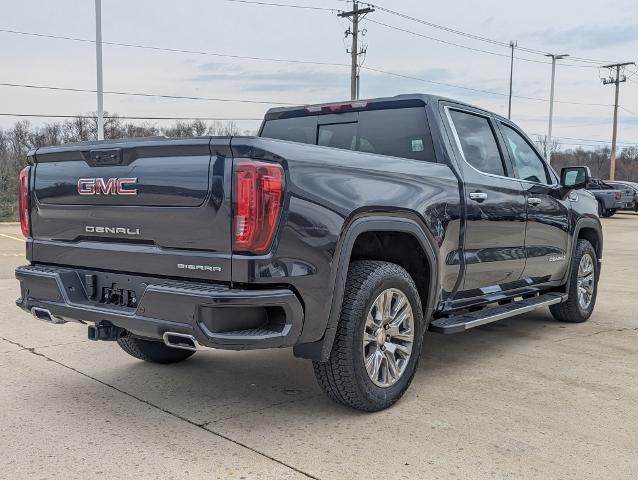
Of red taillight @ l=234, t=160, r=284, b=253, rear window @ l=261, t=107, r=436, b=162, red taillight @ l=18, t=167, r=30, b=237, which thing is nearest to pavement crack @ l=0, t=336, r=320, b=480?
red taillight @ l=234, t=160, r=284, b=253

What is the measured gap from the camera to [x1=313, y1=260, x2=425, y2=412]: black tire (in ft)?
12.4

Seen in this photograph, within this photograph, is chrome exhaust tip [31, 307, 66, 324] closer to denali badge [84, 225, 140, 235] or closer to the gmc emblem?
denali badge [84, 225, 140, 235]

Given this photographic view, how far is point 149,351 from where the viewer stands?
16.7ft

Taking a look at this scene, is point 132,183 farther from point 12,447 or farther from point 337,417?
point 337,417

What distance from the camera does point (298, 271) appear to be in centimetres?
347

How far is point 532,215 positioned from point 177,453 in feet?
12.0

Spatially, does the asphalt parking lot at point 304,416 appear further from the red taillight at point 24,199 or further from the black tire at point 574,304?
the red taillight at point 24,199

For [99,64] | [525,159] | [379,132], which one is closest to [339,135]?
[379,132]

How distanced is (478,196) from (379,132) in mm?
889

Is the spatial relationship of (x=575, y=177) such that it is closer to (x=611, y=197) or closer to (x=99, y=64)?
(x=99, y=64)

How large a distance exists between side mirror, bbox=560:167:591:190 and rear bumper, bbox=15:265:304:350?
3.84 m

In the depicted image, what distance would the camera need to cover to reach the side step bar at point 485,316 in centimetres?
457

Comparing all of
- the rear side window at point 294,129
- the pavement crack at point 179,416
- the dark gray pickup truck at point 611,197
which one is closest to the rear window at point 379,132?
the rear side window at point 294,129

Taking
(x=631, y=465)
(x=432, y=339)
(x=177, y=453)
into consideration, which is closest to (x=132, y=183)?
(x=177, y=453)
